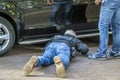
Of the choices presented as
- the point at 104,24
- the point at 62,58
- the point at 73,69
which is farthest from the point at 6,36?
the point at 104,24

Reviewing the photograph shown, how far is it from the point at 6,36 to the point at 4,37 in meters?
0.05

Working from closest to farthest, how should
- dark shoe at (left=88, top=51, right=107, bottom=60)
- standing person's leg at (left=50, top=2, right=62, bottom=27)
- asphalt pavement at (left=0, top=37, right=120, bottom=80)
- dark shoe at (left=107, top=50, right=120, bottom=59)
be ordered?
asphalt pavement at (left=0, top=37, right=120, bottom=80) → dark shoe at (left=88, top=51, right=107, bottom=60) → dark shoe at (left=107, top=50, right=120, bottom=59) → standing person's leg at (left=50, top=2, right=62, bottom=27)

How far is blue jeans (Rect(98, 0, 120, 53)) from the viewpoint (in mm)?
5977

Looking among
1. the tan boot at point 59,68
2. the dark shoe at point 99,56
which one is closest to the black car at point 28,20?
the dark shoe at point 99,56

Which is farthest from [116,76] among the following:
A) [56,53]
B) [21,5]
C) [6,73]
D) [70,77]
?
[21,5]

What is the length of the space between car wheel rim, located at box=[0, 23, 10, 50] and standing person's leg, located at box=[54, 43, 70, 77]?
1.01m

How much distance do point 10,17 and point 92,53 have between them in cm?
164

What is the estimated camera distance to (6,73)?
223 inches

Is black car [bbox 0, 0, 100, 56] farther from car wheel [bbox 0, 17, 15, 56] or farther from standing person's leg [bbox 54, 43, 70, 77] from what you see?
standing person's leg [bbox 54, 43, 70, 77]

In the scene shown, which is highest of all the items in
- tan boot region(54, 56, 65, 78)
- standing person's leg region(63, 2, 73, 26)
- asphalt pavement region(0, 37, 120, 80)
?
standing person's leg region(63, 2, 73, 26)

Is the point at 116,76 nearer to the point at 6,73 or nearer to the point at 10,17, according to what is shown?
the point at 6,73

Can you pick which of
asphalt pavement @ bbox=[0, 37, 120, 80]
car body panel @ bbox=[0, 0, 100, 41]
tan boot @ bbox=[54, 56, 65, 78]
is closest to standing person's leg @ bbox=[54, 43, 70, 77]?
tan boot @ bbox=[54, 56, 65, 78]

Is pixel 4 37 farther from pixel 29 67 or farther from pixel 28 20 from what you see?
pixel 29 67

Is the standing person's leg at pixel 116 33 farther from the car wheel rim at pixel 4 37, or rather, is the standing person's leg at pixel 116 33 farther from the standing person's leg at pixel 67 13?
the car wheel rim at pixel 4 37
